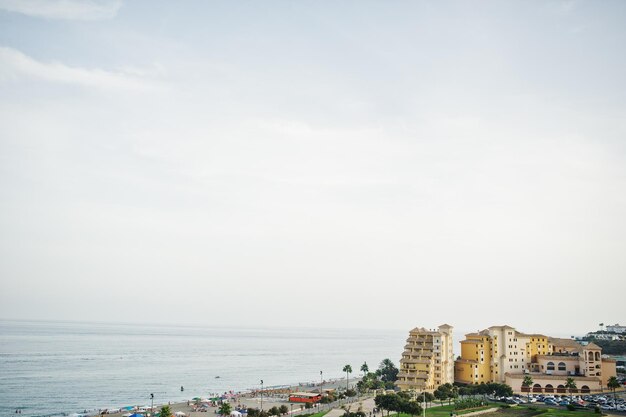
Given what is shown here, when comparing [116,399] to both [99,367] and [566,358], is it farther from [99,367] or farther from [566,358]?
[566,358]

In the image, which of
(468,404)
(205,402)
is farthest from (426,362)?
(205,402)

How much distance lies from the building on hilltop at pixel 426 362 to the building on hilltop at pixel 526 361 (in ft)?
14.4

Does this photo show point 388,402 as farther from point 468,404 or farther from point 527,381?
point 527,381

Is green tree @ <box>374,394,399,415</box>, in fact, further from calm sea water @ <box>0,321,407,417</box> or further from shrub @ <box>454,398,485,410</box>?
calm sea water @ <box>0,321,407,417</box>

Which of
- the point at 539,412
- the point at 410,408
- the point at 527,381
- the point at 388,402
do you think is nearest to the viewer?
the point at 410,408

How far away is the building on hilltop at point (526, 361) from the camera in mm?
90500

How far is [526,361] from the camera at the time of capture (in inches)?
3841

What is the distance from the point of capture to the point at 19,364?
142250 millimetres

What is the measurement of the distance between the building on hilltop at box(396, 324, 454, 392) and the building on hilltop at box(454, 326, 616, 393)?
4.38m

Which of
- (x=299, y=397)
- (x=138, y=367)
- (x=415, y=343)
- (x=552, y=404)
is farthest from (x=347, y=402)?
(x=138, y=367)

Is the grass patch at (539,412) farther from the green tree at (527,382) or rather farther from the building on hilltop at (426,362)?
the building on hilltop at (426,362)

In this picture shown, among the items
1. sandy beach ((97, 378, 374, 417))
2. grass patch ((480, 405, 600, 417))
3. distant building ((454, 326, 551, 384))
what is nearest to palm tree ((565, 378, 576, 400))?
distant building ((454, 326, 551, 384))

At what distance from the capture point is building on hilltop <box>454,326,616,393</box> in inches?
3563

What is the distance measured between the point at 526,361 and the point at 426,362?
19.7m
